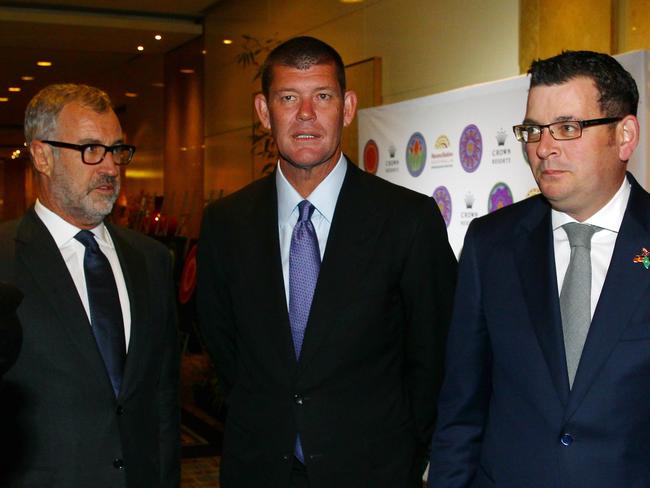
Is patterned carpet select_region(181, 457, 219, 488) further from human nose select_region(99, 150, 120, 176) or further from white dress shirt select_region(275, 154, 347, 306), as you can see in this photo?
human nose select_region(99, 150, 120, 176)

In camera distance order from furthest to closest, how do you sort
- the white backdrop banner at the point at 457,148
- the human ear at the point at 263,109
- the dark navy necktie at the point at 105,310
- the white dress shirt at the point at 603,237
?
the white backdrop banner at the point at 457,148, the human ear at the point at 263,109, the dark navy necktie at the point at 105,310, the white dress shirt at the point at 603,237

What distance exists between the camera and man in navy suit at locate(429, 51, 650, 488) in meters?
1.93

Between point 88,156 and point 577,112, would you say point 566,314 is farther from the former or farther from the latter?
point 88,156

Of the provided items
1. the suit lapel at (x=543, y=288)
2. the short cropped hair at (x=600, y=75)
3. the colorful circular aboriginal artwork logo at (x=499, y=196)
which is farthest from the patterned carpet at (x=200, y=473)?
the short cropped hair at (x=600, y=75)

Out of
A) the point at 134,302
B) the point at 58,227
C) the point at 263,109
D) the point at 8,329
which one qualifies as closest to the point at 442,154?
the point at 263,109

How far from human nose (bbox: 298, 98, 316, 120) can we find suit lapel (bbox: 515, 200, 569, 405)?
2.36 ft

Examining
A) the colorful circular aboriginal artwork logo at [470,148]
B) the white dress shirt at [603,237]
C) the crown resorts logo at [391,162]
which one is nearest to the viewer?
the white dress shirt at [603,237]

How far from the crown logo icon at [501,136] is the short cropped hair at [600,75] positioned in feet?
8.19

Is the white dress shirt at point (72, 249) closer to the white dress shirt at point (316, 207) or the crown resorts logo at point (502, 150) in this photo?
the white dress shirt at point (316, 207)

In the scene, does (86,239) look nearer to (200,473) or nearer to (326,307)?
(326,307)

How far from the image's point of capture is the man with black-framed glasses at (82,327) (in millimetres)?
2332

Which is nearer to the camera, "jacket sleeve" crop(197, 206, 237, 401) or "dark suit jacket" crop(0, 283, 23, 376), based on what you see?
"dark suit jacket" crop(0, 283, 23, 376)

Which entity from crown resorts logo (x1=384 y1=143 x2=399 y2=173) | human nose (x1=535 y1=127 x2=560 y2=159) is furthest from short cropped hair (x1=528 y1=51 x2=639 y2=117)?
crown resorts logo (x1=384 y1=143 x2=399 y2=173)

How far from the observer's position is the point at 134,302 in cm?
256
